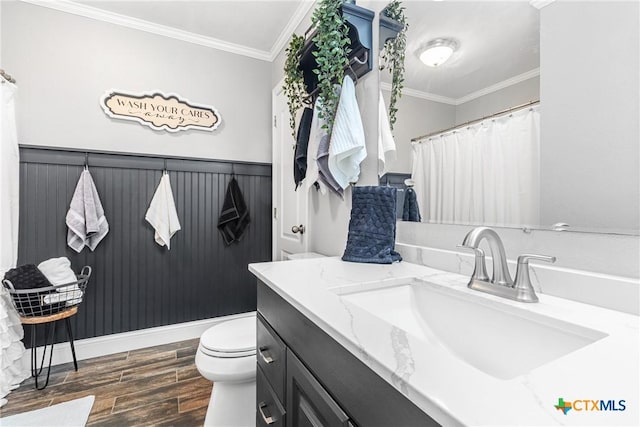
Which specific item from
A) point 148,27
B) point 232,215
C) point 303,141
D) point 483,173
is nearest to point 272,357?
point 483,173

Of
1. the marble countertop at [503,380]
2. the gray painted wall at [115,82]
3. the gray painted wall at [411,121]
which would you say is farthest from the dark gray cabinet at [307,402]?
the gray painted wall at [115,82]

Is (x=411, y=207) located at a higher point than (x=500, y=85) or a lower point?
lower

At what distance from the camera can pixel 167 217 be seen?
7.61 ft

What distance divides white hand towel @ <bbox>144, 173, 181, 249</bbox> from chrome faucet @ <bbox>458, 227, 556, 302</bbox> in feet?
7.17

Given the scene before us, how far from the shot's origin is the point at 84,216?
6.77 feet

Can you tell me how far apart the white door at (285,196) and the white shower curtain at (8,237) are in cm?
171

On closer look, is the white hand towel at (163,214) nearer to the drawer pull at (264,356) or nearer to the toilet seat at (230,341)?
the toilet seat at (230,341)

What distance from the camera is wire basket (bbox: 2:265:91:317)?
1.72m

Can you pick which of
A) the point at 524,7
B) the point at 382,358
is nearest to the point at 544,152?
the point at 524,7

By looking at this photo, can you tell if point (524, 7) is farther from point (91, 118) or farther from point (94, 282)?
point (94, 282)

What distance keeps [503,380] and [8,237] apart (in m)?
2.52

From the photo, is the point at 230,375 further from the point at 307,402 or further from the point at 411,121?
the point at 411,121

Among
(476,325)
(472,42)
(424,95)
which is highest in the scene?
(472,42)

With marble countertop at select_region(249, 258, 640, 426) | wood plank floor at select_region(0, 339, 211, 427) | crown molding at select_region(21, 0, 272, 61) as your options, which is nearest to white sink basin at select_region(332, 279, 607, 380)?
marble countertop at select_region(249, 258, 640, 426)
